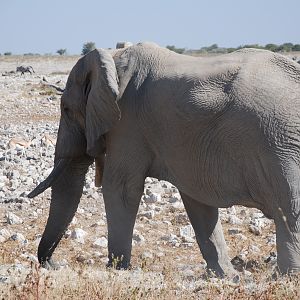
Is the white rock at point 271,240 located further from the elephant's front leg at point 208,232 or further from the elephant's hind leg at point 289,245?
the elephant's hind leg at point 289,245

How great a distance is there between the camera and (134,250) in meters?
8.01

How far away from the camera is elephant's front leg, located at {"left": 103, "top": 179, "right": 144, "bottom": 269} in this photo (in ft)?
22.0

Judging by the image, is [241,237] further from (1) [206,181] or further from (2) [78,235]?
(1) [206,181]

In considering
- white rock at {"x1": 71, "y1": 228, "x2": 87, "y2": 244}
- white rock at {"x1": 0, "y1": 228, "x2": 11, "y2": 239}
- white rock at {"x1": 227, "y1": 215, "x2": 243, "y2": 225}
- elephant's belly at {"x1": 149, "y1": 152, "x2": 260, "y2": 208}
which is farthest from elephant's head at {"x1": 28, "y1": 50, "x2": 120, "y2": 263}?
white rock at {"x1": 227, "y1": 215, "x2": 243, "y2": 225}

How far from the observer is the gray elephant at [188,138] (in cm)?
574

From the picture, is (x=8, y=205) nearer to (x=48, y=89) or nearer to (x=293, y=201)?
(x=293, y=201)

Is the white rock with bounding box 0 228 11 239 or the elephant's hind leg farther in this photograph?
the white rock with bounding box 0 228 11 239

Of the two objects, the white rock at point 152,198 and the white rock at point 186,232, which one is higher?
the white rock at point 186,232

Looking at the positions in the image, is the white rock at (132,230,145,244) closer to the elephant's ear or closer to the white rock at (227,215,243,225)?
the white rock at (227,215,243,225)

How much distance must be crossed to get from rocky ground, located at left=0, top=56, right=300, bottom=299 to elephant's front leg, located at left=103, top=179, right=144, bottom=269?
186 millimetres

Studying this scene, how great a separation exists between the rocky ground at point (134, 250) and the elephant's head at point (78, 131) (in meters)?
0.39

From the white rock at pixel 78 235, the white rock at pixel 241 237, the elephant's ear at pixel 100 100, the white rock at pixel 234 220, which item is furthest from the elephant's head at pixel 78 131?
the white rock at pixel 234 220

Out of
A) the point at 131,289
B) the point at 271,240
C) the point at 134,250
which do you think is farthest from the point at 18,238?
the point at 131,289

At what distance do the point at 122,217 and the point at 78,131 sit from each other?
0.89 m
